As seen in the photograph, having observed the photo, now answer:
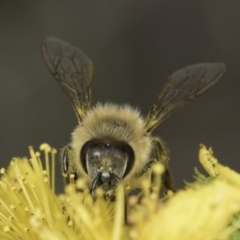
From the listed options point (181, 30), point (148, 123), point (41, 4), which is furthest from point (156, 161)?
point (41, 4)

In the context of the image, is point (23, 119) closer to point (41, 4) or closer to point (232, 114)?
point (41, 4)

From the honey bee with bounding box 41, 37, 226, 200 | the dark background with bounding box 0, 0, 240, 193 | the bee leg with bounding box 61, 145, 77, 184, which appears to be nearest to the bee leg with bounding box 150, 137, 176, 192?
the honey bee with bounding box 41, 37, 226, 200

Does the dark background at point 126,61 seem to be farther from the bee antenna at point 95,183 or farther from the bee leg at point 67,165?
the bee antenna at point 95,183

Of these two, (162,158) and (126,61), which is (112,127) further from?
(126,61)

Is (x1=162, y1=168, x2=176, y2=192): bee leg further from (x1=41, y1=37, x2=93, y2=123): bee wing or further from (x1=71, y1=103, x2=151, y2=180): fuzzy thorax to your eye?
(x1=41, y1=37, x2=93, y2=123): bee wing

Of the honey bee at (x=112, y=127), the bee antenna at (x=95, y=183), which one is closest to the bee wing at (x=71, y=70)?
Result: the honey bee at (x=112, y=127)

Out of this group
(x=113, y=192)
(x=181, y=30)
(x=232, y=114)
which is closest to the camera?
(x=113, y=192)
